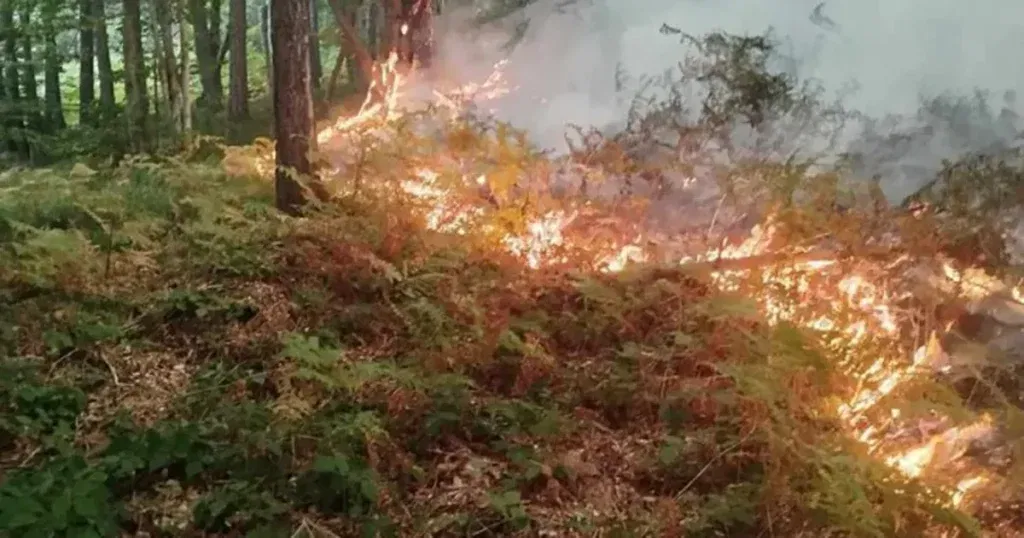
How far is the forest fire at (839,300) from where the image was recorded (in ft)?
13.9

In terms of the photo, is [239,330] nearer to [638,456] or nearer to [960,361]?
[638,456]

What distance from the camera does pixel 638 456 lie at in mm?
4234

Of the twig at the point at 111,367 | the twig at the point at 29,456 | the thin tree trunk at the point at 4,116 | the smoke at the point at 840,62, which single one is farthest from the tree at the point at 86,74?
the twig at the point at 29,456

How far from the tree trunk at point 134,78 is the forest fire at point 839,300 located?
18.0 ft

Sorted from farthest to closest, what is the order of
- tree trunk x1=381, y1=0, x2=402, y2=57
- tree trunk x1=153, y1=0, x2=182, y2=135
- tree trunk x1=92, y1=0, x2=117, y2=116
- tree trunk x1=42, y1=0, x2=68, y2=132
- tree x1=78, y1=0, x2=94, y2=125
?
tree x1=78, y1=0, x2=94, y2=125 < tree trunk x1=92, y1=0, x2=117, y2=116 < tree trunk x1=42, y1=0, x2=68, y2=132 < tree trunk x1=153, y1=0, x2=182, y2=135 < tree trunk x1=381, y1=0, x2=402, y2=57

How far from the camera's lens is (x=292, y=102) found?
6.21 metres

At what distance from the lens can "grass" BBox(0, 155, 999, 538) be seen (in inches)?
142

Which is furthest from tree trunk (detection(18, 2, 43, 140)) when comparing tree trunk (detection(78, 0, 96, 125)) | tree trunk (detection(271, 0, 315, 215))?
tree trunk (detection(271, 0, 315, 215))

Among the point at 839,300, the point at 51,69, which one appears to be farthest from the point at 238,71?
the point at 839,300

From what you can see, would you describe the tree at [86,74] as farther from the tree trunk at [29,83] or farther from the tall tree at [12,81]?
the tall tree at [12,81]

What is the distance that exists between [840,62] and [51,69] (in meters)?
13.3

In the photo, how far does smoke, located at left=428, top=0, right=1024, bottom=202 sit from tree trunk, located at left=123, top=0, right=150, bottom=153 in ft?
11.5

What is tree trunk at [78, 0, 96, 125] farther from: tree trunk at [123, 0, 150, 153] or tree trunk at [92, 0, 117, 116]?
tree trunk at [123, 0, 150, 153]

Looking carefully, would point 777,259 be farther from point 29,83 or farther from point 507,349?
point 29,83
